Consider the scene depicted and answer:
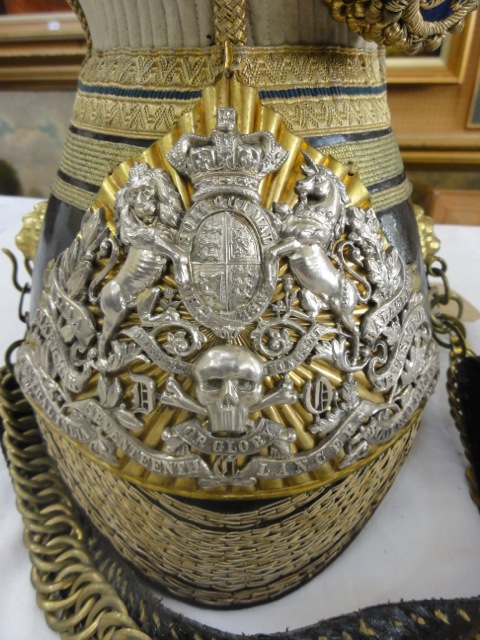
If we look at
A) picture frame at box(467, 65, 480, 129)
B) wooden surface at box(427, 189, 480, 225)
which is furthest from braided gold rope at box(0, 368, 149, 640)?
picture frame at box(467, 65, 480, 129)

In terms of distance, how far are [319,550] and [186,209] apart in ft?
1.76

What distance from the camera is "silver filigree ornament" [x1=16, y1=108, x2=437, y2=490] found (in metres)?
0.53

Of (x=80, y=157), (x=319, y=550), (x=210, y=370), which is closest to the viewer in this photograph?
(x=210, y=370)

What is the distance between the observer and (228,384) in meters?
0.54

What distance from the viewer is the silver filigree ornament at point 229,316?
20.9 inches

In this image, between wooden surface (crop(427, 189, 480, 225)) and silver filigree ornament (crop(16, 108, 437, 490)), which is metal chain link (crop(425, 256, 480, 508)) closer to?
silver filigree ornament (crop(16, 108, 437, 490))

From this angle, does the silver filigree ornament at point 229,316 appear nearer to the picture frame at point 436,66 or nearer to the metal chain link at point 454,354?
the metal chain link at point 454,354

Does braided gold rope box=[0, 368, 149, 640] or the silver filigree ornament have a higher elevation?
the silver filigree ornament

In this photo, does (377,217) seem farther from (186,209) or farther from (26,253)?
(26,253)

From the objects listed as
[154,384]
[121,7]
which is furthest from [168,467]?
[121,7]

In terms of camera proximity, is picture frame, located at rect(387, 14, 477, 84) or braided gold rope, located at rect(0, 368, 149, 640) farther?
picture frame, located at rect(387, 14, 477, 84)

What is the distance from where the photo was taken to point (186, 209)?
54 cm

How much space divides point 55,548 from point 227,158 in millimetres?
656

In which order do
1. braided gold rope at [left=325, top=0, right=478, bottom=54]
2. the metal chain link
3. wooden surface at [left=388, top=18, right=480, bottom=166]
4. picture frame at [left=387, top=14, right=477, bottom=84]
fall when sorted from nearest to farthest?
braided gold rope at [left=325, top=0, right=478, bottom=54] < the metal chain link < picture frame at [left=387, top=14, right=477, bottom=84] < wooden surface at [left=388, top=18, right=480, bottom=166]
